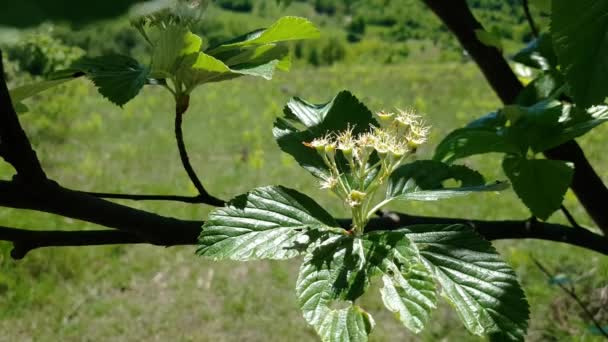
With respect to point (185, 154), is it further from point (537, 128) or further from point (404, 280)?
point (537, 128)

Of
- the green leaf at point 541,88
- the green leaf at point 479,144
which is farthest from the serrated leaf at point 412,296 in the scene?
the green leaf at point 541,88

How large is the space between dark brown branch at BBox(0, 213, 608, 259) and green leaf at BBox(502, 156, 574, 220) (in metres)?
0.02

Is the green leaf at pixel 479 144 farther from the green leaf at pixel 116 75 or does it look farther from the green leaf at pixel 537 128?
the green leaf at pixel 116 75

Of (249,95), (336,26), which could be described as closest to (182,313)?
(249,95)

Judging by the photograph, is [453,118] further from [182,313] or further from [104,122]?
[182,313]

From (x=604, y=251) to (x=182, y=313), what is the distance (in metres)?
1.66

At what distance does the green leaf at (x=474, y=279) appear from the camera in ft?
0.95

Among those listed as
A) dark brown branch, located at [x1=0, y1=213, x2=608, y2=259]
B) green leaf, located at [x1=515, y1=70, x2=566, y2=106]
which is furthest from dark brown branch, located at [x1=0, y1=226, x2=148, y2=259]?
green leaf, located at [x1=515, y1=70, x2=566, y2=106]

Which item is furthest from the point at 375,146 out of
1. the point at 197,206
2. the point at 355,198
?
A: the point at 197,206

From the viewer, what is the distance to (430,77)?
20.0 ft

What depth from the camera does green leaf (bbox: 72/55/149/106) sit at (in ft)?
1.03

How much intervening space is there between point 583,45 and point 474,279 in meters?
0.14

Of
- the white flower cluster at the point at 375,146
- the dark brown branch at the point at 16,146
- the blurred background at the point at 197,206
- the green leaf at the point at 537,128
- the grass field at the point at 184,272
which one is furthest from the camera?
the grass field at the point at 184,272

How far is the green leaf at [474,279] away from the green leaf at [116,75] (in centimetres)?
17
